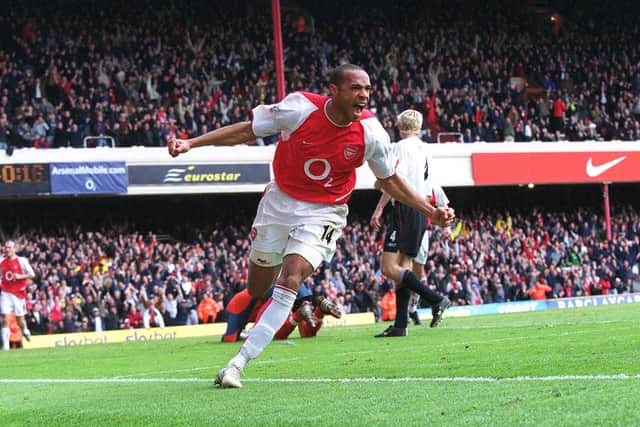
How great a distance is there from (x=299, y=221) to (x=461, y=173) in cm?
2832

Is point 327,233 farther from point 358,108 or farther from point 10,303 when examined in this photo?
point 10,303

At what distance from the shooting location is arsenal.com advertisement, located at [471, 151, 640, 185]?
35.0 m

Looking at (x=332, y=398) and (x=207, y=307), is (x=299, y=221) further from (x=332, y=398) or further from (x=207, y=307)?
(x=207, y=307)

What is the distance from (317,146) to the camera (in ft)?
22.0

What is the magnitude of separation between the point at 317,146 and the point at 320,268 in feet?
70.1

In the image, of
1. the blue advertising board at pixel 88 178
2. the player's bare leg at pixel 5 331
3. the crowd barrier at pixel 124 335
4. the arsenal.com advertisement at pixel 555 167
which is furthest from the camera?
the arsenal.com advertisement at pixel 555 167

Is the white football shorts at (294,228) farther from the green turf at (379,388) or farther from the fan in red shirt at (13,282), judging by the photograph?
the fan in red shirt at (13,282)

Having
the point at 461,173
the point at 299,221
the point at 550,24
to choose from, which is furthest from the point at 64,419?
the point at 550,24

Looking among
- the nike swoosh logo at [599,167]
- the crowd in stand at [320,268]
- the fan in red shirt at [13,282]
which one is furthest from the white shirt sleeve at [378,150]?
the nike swoosh logo at [599,167]

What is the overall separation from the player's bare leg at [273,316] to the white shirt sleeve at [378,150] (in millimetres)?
812

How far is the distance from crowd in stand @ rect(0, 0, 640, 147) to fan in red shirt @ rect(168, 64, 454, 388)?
22851 millimetres

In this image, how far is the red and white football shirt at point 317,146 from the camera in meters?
6.69

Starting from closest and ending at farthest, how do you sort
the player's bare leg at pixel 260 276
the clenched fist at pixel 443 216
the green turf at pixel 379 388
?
1. the green turf at pixel 379 388
2. the clenched fist at pixel 443 216
3. the player's bare leg at pixel 260 276

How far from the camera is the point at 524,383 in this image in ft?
17.1
